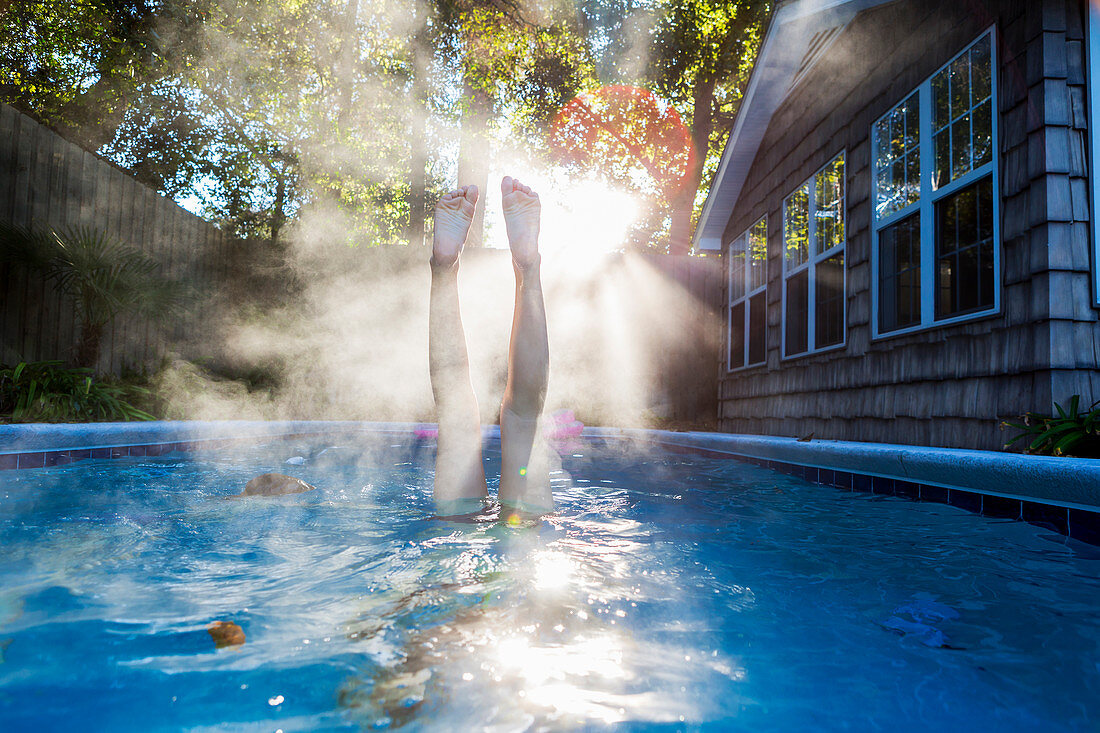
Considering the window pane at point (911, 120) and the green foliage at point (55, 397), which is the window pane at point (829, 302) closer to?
the window pane at point (911, 120)

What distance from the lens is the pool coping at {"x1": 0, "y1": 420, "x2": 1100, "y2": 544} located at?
6.73ft

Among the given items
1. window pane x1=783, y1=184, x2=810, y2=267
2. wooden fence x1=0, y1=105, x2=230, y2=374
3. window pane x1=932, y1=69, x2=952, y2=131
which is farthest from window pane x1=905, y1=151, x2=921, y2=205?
wooden fence x1=0, y1=105, x2=230, y2=374

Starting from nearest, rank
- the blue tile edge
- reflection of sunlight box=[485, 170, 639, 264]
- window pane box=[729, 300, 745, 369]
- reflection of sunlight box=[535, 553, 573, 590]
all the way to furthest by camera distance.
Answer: reflection of sunlight box=[535, 553, 573, 590], the blue tile edge, window pane box=[729, 300, 745, 369], reflection of sunlight box=[485, 170, 639, 264]

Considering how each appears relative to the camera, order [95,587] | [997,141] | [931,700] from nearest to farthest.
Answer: [931,700]
[95,587]
[997,141]

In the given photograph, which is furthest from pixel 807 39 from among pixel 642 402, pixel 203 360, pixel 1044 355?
pixel 203 360

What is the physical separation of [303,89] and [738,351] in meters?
12.0

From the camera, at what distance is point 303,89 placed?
46.2 feet

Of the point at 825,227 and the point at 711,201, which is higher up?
the point at 711,201

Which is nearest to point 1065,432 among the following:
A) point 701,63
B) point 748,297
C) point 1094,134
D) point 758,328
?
point 1094,134

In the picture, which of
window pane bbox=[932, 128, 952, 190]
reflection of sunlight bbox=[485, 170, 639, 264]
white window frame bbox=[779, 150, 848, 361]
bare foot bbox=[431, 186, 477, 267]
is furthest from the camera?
reflection of sunlight bbox=[485, 170, 639, 264]

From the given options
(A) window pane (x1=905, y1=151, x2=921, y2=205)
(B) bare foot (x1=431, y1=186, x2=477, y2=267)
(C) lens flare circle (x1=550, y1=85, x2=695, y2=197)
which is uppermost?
(C) lens flare circle (x1=550, y1=85, x2=695, y2=197)

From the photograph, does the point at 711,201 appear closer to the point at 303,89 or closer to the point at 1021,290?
the point at 1021,290

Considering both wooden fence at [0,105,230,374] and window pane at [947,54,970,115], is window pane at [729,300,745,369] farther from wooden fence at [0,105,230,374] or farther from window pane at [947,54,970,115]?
wooden fence at [0,105,230,374]

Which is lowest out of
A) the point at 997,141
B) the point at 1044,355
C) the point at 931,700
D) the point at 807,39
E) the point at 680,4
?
the point at 931,700
